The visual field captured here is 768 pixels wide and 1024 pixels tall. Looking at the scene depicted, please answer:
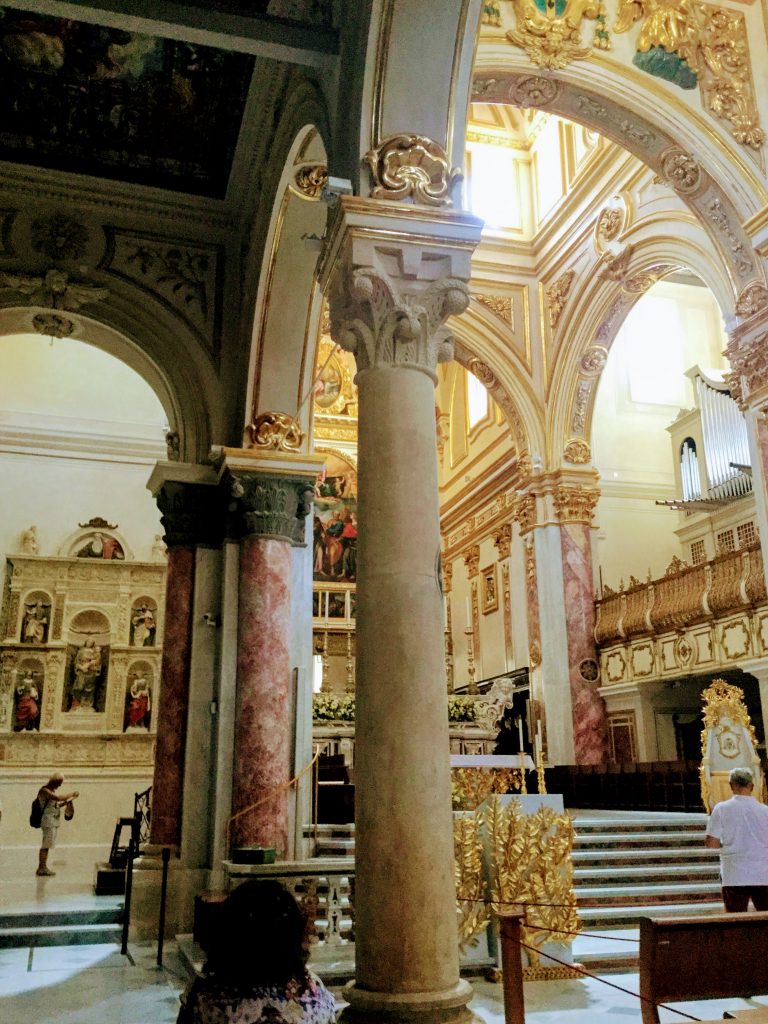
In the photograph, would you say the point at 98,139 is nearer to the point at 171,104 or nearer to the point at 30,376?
the point at 171,104

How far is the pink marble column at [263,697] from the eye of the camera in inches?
335

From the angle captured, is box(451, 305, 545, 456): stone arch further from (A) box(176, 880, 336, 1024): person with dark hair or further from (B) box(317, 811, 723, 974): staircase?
(A) box(176, 880, 336, 1024): person with dark hair

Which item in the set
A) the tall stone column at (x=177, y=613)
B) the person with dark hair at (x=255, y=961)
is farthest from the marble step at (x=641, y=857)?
the person with dark hair at (x=255, y=961)

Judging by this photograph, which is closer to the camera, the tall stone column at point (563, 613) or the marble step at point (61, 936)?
the marble step at point (61, 936)

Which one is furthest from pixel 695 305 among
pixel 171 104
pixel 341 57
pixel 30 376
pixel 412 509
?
pixel 412 509

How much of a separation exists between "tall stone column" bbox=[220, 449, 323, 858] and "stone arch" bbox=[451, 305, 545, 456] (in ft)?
26.5

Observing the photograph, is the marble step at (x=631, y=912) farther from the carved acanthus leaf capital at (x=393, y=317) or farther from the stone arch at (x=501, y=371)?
the stone arch at (x=501, y=371)

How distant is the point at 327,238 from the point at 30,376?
12.8 m

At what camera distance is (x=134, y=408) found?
1702cm

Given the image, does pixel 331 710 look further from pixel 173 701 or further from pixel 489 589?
pixel 173 701

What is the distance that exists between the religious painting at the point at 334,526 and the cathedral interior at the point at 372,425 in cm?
7

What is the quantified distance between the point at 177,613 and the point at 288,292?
3.30 m

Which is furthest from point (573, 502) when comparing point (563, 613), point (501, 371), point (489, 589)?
point (489, 589)

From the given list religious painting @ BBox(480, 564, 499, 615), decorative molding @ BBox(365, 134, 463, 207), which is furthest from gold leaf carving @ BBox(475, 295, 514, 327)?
decorative molding @ BBox(365, 134, 463, 207)
